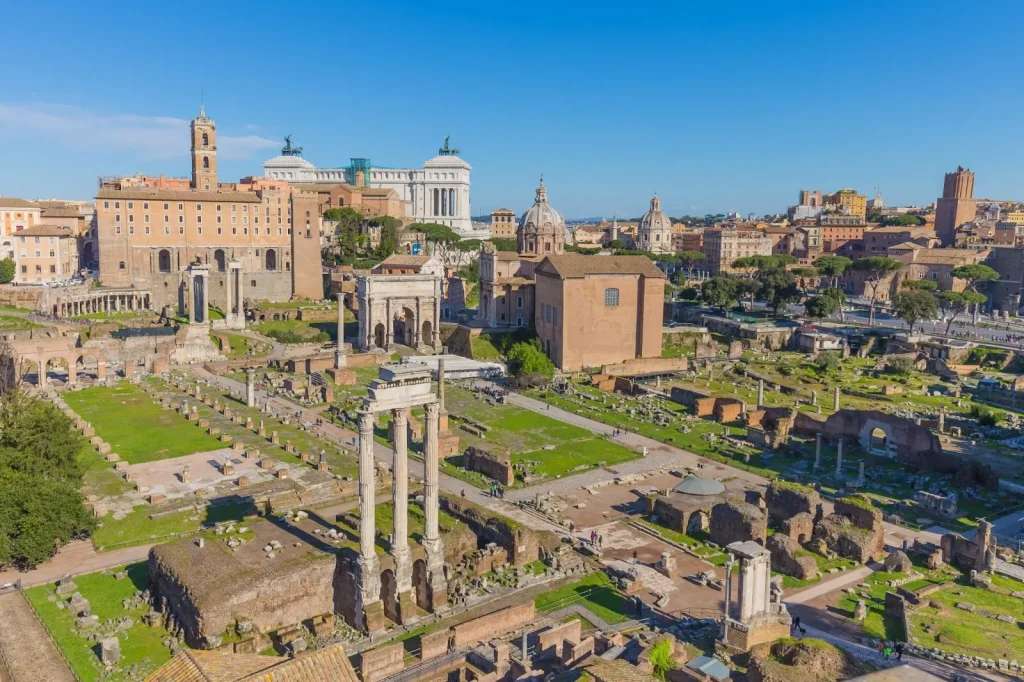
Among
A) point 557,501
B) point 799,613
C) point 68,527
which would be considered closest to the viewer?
point 799,613

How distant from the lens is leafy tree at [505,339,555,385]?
57.9m

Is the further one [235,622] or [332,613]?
[332,613]

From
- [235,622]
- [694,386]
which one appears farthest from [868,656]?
[694,386]

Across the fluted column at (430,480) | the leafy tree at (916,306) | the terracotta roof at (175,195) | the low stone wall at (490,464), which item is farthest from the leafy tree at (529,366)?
the terracotta roof at (175,195)

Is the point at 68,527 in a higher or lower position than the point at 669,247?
lower

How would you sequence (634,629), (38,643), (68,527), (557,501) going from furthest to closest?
(557,501), (68,527), (634,629), (38,643)

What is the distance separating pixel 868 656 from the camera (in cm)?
2250

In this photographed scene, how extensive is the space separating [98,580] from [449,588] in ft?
36.0

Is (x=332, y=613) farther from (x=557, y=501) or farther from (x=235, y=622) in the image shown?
(x=557, y=501)

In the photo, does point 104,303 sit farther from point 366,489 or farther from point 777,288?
point 777,288

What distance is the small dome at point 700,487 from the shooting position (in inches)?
1356

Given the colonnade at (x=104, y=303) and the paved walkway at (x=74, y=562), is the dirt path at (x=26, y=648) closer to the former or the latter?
the paved walkway at (x=74, y=562)

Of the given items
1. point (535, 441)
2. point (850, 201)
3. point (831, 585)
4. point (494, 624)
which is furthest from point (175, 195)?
point (850, 201)

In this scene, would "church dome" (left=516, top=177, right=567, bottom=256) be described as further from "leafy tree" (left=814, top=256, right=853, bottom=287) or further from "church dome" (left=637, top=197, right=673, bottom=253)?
"church dome" (left=637, top=197, right=673, bottom=253)
